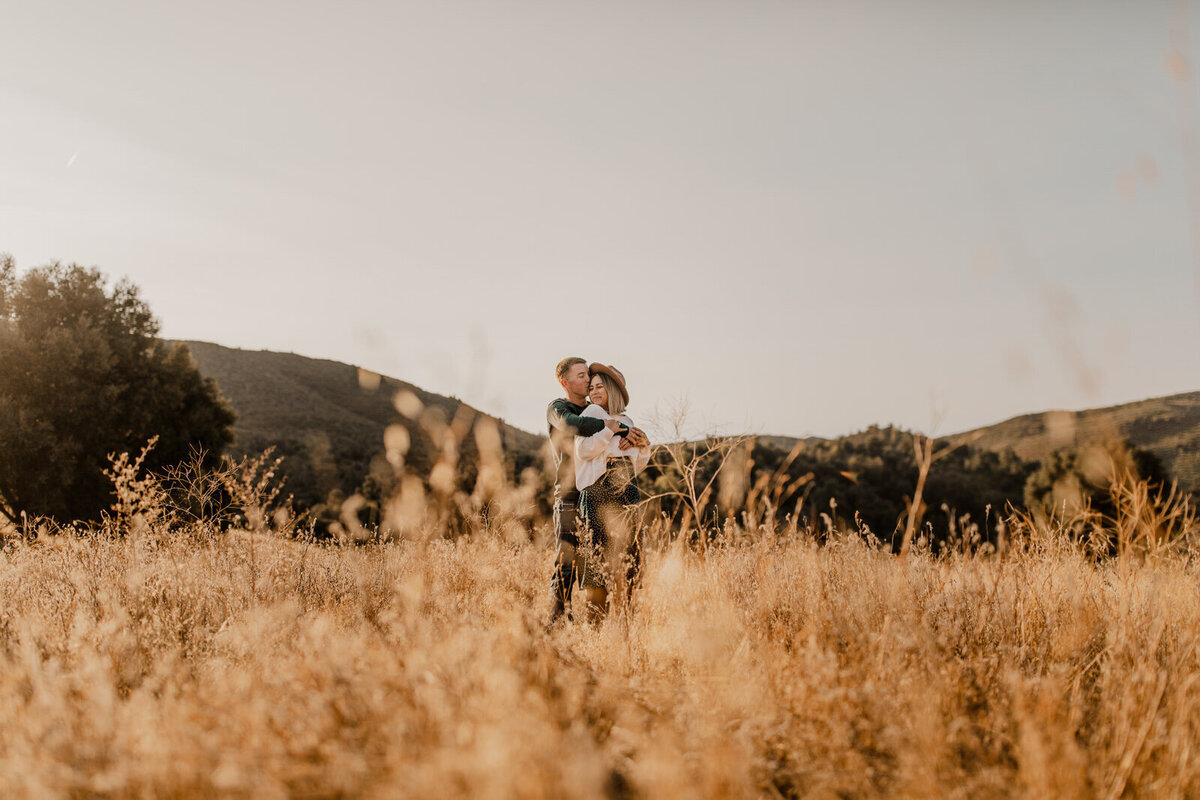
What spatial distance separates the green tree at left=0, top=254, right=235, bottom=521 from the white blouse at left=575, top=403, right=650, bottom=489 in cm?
1803

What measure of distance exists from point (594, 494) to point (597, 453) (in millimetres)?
298

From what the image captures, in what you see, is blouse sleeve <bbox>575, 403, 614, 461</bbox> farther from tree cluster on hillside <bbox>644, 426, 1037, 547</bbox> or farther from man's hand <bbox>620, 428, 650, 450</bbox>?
tree cluster on hillside <bbox>644, 426, 1037, 547</bbox>

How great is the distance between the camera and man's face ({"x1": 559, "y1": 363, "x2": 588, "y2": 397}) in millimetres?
4734

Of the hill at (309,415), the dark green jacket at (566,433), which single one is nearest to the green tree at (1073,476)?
the hill at (309,415)

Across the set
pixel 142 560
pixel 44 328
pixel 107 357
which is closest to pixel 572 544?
pixel 142 560

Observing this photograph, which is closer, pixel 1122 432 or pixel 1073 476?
pixel 1122 432

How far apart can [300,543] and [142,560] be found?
121 centimetres

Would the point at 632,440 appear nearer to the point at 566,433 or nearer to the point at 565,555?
the point at 566,433

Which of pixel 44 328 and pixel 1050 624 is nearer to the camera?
pixel 1050 624

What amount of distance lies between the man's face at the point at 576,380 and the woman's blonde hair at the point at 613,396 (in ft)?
0.31

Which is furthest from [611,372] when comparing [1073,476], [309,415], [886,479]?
[309,415]

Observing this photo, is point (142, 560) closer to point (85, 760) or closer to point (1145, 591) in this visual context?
point (85, 760)

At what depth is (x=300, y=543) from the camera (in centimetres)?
555

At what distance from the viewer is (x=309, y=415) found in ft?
152
